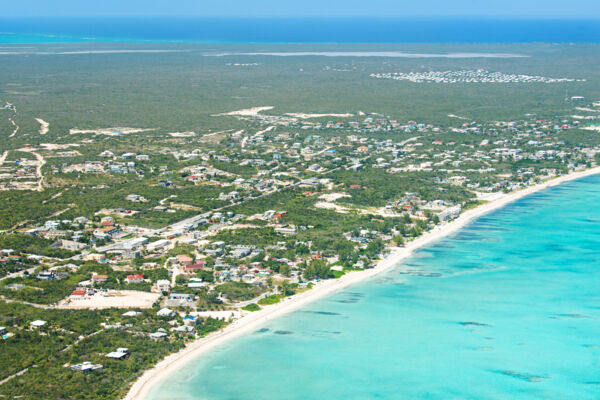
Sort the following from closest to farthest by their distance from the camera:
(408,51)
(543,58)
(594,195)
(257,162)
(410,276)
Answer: (410,276) → (594,195) → (257,162) → (543,58) → (408,51)

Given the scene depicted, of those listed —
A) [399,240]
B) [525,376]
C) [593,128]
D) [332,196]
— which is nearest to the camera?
[525,376]

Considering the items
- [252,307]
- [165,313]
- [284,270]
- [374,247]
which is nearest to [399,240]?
[374,247]

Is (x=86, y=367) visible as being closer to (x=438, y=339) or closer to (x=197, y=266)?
(x=197, y=266)

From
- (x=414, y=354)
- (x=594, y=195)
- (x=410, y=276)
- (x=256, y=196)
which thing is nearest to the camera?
(x=414, y=354)

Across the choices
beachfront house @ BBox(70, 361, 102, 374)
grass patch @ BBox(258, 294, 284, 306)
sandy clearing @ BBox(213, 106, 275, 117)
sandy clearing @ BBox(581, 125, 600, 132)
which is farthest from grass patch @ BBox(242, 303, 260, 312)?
sandy clearing @ BBox(581, 125, 600, 132)

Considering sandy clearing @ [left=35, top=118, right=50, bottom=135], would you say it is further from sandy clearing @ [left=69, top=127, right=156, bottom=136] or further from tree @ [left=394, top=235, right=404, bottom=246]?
tree @ [left=394, top=235, right=404, bottom=246]

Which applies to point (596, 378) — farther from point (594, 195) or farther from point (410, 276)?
→ point (594, 195)

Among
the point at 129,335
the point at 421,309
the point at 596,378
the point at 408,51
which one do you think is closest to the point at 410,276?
the point at 421,309

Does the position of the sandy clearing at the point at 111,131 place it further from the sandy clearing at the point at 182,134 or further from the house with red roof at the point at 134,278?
the house with red roof at the point at 134,278
